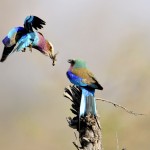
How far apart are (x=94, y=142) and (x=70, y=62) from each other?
2.21 meters

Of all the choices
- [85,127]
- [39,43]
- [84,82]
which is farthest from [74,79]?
[85,127]

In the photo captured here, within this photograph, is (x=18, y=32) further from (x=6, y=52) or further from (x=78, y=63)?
(x=78, y=63)

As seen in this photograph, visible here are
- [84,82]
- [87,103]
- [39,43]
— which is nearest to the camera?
[87,103]

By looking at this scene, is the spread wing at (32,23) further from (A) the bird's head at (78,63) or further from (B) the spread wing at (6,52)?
(A) the bird's head at (78,63)

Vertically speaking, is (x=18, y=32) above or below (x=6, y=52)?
above

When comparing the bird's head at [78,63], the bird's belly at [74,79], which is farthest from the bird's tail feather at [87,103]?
the bird's head at [78,63]

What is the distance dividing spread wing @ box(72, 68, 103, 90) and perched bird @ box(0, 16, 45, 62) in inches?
53.8

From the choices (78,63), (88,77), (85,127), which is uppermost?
(78,63)

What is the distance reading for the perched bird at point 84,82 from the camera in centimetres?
518

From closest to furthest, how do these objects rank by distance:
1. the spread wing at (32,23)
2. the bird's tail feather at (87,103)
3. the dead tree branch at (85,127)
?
the dead tree branch at (85,127) < the bird's tail feather at (87,103) < the spread wing at (32,23)

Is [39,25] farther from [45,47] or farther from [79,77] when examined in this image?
[79,77]

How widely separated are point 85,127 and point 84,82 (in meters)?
1.14

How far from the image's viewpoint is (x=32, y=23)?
20.1 feet

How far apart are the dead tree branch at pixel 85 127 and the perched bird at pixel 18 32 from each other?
1490mm
